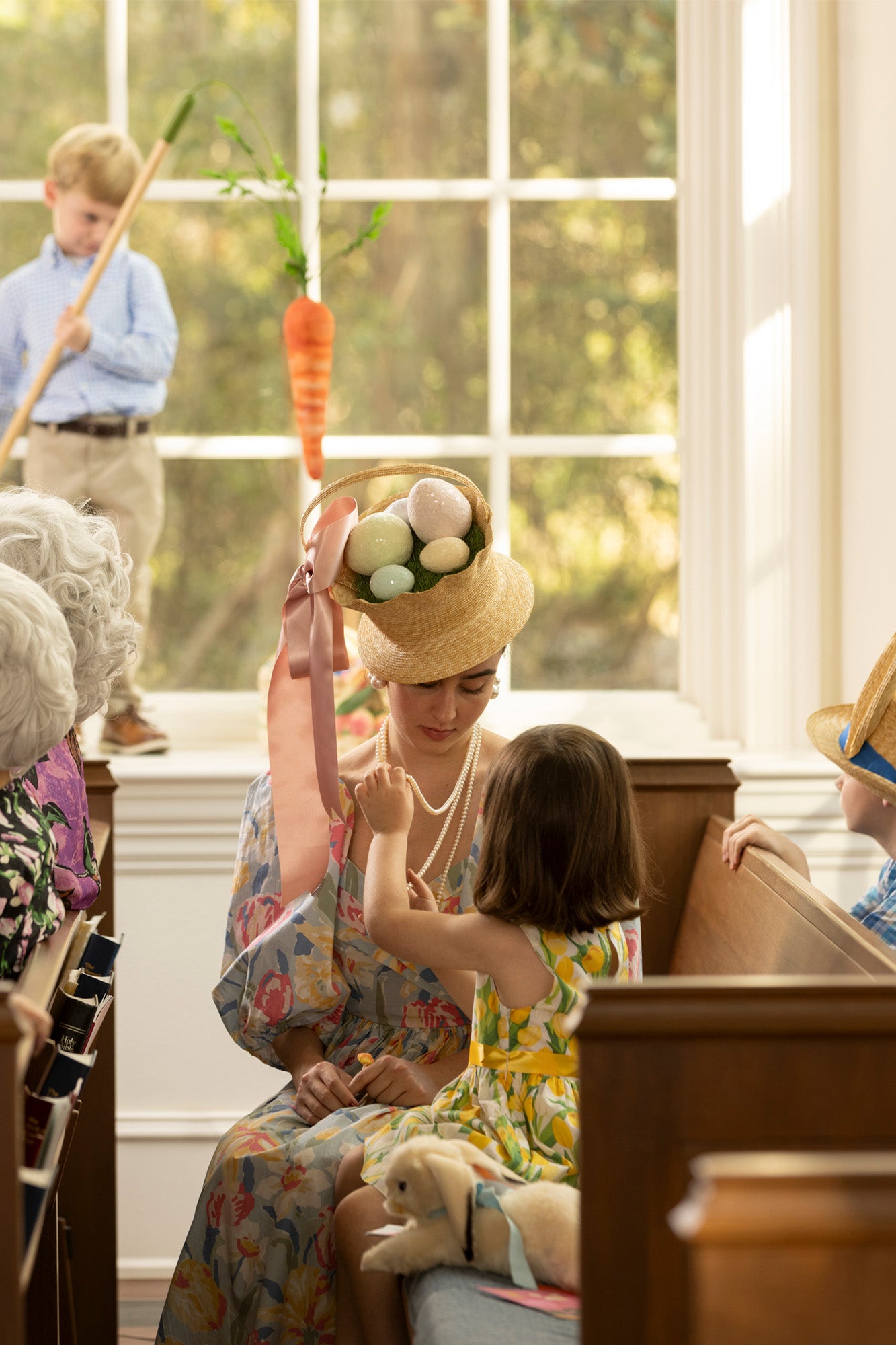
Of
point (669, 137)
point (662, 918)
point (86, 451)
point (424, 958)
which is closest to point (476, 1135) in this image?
point (424, 958)

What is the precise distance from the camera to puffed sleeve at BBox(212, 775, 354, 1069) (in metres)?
1.97

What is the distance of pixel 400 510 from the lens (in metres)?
1.99

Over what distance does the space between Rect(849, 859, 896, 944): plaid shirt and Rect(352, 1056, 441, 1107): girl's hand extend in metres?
0.67

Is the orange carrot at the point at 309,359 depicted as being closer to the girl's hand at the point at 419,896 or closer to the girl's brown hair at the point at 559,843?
the girl's hand at the point at 419,896

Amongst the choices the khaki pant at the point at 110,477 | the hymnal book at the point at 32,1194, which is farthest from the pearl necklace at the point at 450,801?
the khaki pant at the point at 110,477

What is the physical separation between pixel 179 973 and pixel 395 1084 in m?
1.21

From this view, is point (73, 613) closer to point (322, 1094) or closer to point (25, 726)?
point (25, 726)

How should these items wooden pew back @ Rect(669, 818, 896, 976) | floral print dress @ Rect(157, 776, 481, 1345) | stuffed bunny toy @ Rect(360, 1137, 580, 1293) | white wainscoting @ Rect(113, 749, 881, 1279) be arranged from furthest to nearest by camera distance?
white wainscoting @ Rect(113, 749, 881, 1279) < floral print dress @ Rect(157, 776, 481, 1345) < wooden pew back @ Rect(669, 818, 896, 976) < stuffed bunny toy @ Rect(360, 1137, 580, 1293)

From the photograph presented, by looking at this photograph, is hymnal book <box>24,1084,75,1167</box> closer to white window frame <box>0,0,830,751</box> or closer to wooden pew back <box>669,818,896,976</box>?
wooden pew back <box>669,818,896,976</box>

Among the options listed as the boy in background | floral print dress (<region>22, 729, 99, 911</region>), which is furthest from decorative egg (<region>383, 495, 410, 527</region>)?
the boy in background

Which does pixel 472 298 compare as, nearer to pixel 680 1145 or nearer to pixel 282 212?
pixel 282 212

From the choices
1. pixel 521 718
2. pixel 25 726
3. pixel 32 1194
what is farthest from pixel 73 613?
pixel 521 718

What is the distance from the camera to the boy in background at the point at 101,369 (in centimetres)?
308

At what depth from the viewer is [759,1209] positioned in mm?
905
